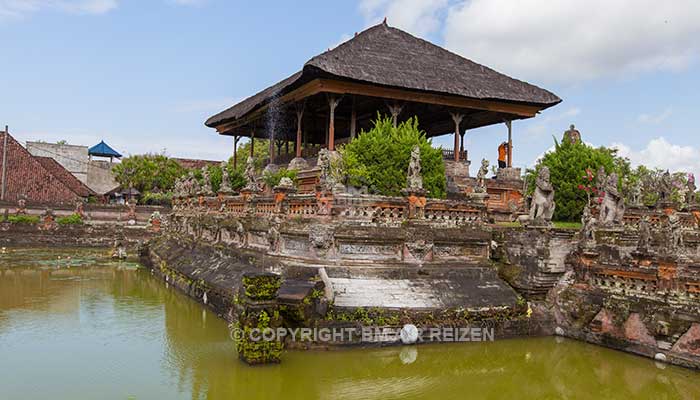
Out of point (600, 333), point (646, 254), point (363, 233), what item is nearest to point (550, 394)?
point (600, 333)

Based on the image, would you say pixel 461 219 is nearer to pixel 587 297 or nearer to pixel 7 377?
pixel 587 297

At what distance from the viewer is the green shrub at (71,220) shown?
100 ft

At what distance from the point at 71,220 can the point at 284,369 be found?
88.1 feet

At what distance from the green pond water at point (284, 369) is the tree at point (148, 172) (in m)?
32.3

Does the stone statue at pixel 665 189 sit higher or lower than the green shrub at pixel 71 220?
higher

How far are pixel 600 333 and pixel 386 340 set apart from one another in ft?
13.4

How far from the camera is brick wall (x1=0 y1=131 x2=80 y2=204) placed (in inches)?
1420

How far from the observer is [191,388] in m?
7.93

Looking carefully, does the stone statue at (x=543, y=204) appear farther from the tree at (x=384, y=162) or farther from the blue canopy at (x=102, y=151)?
the blue canopy at (x=102, y=151)

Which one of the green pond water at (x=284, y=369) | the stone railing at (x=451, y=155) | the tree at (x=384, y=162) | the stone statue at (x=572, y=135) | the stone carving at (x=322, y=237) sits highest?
the stone statue at (x=572, y=135)

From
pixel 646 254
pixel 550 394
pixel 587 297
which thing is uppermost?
pixel 646 254

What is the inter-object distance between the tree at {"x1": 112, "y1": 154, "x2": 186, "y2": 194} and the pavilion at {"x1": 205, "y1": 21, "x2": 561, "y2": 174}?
19.1m

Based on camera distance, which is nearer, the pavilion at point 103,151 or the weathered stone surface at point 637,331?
the weathered stone surface at point 637,331

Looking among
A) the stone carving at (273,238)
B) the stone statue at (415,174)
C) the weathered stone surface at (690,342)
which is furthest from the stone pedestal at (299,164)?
the weathered stone surface at (690,342)
